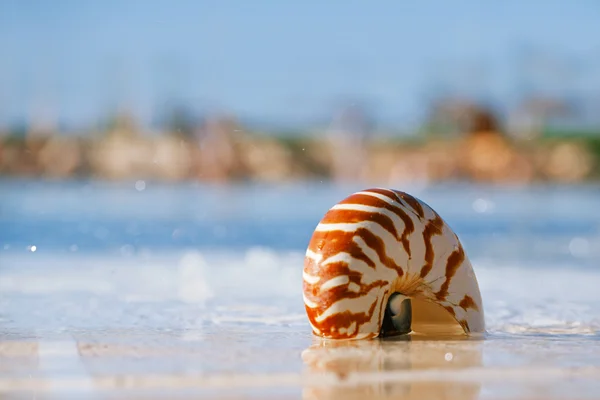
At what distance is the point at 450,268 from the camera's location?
2.46m

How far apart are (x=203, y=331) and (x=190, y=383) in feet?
2.90

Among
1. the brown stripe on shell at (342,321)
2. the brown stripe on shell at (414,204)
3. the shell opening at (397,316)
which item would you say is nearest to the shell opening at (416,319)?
the shell opening at (397,316)

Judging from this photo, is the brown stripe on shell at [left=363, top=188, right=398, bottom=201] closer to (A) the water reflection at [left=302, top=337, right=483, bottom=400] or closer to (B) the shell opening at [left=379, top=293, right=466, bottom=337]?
(B) the shell opening at [left=379, top=293, right=466, bottom=337]

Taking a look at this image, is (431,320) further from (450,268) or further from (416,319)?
(450,268)

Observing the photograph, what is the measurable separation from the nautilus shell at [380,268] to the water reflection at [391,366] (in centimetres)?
7

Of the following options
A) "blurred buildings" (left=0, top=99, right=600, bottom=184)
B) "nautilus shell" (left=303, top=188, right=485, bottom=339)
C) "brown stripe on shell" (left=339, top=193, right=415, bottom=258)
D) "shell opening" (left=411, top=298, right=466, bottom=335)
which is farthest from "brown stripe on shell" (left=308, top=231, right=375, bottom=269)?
"blurred buildings" (left=0, top=99, right=600, bottom=184)

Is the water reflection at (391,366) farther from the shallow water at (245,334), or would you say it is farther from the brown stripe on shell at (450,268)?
the brown stripe on shell at (450,268)

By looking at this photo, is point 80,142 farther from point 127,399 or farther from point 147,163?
point 127,399

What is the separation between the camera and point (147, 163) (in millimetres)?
28828

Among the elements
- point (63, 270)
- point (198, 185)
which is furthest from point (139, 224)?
point (198, 185)

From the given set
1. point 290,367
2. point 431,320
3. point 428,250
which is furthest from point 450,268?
point 290,367

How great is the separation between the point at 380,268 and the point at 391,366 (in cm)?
34

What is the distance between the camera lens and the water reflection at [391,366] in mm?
1798

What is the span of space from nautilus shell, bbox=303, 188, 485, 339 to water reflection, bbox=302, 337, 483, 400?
0.23ft
